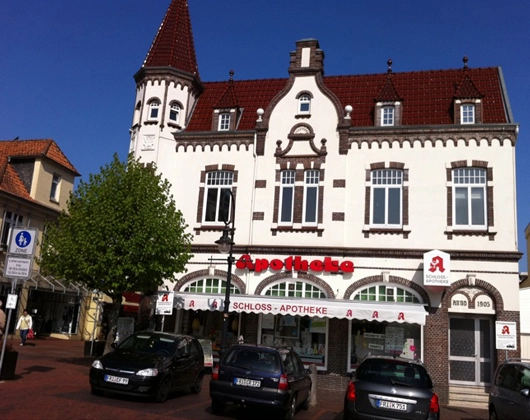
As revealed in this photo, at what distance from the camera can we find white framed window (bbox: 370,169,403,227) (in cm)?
2227

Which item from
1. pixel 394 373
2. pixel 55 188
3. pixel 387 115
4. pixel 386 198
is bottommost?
pixel 394 373

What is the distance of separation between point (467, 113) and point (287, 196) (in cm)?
831

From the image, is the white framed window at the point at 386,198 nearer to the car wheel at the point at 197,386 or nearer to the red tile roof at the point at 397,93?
the red tile roof at the point at 397,93

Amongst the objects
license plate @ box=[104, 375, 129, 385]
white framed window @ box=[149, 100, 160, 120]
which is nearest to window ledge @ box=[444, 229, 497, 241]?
license plate @ box=[104, 375, 129, 385]

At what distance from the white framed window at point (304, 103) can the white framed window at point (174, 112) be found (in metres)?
6.06

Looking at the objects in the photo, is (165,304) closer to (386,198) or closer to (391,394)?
(386,198)

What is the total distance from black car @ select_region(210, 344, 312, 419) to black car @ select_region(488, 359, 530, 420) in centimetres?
434

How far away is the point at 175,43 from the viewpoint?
27.3 metres

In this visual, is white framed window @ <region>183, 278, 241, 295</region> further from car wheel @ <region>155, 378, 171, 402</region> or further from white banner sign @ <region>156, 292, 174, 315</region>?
car wheel @ <region>155, 378, 171, 402</region>

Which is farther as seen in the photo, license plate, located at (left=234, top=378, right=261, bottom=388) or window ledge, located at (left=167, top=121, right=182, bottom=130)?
window ledge, located at (left=167, top=121, right=182, bottom=130)

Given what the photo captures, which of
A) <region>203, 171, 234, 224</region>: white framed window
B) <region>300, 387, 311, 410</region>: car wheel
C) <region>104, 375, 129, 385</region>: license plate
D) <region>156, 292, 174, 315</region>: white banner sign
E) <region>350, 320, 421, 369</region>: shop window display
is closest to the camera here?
<region>104, 375, 129, 385</region>: license plate

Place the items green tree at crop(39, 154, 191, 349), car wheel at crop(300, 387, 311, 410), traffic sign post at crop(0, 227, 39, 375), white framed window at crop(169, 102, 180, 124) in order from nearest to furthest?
car wheel at crop(300, 387, 311, 410) → traffic sign post at crop(0, 227, 39, 375) → green tree at crop(39, 154, 191, 349) → white framed window at crop(169, 102, 180, 124)

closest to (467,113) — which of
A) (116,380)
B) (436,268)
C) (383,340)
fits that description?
(436,268)

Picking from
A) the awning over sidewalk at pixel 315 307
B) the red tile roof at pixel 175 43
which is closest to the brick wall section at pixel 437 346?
the awning over sidewalk at pixel 315 307
